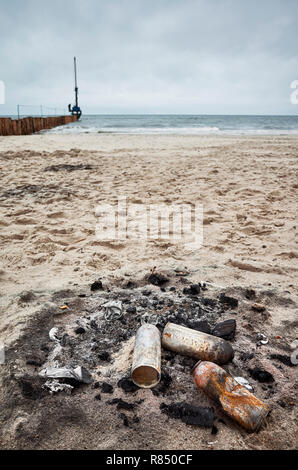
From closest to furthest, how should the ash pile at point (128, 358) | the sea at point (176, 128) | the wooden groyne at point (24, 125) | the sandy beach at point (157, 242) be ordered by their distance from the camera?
the ash pile at point (128, 358)
the sandy beach at point (157, 242)
the wooden groyne at point (24, 125)
the sea at point (176, 128)

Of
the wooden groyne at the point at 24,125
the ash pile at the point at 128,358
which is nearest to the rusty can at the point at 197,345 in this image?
the ash pile at the point at 128,358

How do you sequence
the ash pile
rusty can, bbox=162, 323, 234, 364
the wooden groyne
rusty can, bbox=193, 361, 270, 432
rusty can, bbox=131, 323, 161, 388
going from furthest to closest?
the wooden groyne, rusty can, bbox=162, 323, 234, 364, rusty can, bbox=131, 323, 161, 388, the ash pile, rusty can, bbox=193, 361, 270, 432

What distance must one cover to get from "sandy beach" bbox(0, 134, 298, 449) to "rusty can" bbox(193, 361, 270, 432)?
0.07m

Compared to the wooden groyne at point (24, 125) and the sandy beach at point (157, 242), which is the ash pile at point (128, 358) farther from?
the wooden groyne at point (24, 125)

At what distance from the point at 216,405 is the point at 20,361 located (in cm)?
121

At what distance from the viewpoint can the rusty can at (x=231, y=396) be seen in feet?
4.81

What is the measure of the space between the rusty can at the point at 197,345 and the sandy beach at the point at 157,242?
0.88ft

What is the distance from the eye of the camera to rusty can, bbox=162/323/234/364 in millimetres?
1822

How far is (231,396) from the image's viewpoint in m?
1.54

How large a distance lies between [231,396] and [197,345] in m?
0.37

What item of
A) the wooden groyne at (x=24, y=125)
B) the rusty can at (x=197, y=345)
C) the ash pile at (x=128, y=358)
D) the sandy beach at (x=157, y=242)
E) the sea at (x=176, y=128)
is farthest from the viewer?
the sea at (x=176, y=128)

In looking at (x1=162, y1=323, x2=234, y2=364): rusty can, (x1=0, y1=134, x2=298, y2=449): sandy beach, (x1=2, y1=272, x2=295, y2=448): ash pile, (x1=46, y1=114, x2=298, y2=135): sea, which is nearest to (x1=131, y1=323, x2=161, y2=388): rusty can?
(x1=2, y1=272, x2=295, y2=448): ash pile

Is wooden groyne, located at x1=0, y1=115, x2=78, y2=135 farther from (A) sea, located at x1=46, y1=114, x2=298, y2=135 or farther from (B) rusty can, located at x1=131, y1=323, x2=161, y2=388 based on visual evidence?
(B) rusty can, located at x1=131, y1=323, x2=161, y2=388

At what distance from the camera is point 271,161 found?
8.26m
